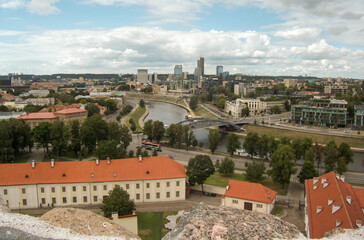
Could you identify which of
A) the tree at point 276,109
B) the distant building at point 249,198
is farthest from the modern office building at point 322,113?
the distant building at point 249,198

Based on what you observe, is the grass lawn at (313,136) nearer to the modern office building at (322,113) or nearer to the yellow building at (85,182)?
the modern office building at (322,113)

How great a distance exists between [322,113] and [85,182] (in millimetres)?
60875

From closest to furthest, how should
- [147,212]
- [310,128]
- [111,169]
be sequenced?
[147,212] < [111,169] < [310,128]

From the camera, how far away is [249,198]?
2169cm

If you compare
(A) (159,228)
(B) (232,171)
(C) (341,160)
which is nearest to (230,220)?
(A) (159,228)

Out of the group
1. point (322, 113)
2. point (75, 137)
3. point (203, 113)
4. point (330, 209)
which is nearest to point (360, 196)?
point (330, 209)

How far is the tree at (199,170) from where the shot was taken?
26078 mm

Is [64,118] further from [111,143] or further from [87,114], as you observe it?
[111,143]

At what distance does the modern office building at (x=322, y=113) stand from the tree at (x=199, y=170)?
2004 inches

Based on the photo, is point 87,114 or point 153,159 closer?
point 153,159

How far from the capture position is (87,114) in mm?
70250

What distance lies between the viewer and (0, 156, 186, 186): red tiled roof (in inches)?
943

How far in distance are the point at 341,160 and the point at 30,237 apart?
109ft

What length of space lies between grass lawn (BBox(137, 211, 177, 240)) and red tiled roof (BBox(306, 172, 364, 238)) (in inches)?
368
